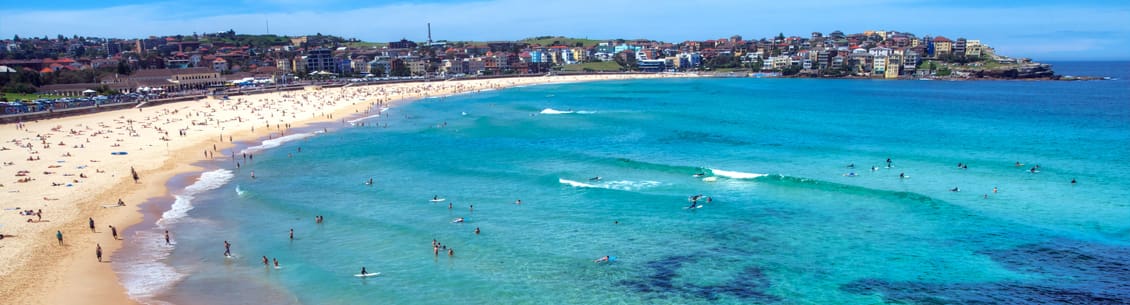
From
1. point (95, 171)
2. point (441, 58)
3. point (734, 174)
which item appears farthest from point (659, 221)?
point (441, 58)

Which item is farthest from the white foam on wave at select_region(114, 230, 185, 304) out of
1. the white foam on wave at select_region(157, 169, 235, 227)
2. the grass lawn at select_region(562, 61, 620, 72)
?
the grass lawn at select_region(562, 61, 620, 72)

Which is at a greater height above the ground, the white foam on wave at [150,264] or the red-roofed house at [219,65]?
the red-roofed house at [219,65]

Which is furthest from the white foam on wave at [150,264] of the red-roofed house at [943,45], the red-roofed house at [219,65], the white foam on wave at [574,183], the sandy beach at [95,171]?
the red-roofed house at [943,45]

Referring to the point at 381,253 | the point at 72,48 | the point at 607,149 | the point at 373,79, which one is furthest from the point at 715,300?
the point at 72,48

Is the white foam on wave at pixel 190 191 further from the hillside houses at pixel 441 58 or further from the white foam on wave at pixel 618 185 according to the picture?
the hillside houses at pixel 441 58

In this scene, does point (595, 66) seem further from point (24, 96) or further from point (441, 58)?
point (24, 96)

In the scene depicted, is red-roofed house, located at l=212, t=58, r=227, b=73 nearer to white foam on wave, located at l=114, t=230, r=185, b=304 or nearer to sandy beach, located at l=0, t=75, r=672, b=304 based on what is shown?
sandy beach, located at l=0, t=75, r=672, b=304
